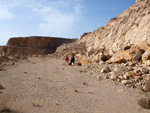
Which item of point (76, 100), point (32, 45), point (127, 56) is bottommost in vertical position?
point (76, 100)

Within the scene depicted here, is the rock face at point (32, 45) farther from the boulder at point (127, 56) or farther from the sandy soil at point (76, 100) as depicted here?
the sandy soil at point (76, 100)

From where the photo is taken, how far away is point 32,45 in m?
47.6

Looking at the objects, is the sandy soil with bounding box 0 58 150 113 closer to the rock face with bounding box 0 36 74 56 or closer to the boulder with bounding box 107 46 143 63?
the boulder with bounding box 107 46 143 63

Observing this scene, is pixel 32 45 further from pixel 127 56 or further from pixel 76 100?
pixel 76 100

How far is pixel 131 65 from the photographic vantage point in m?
9.27

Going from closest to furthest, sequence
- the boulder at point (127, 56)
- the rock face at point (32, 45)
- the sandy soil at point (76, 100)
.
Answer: the sandy soil at point (76, 100), the boulder at point (127, 56), the rock face at point (32, 45)

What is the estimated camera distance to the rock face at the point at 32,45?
4594 centimetres

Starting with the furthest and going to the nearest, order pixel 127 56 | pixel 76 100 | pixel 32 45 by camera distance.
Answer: pixel 32 45 → pixel 127 56 → pixel 76 100

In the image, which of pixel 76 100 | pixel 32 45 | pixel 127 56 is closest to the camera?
pixel 76 100

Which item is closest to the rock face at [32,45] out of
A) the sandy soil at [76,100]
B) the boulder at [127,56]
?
the boulder at [127,56]

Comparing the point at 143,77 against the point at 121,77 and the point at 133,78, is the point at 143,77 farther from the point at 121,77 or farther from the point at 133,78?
the point at 121,77

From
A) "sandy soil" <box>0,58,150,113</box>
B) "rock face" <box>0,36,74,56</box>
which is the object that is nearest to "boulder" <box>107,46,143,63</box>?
"sandy soil" <box>0,58,150,113</box>

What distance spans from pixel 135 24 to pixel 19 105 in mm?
13655

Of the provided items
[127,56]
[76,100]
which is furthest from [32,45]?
[76,100]
